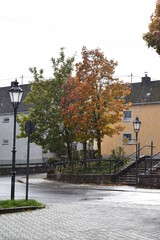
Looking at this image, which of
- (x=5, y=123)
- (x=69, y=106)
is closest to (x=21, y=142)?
(x=5, y=123)

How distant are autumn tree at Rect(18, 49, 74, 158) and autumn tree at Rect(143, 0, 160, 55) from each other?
19.1 metres

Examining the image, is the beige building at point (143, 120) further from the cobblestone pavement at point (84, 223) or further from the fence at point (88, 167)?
the cobblestone pavement at point (84, 223)

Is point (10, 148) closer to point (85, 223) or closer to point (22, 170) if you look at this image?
point (22, 170)

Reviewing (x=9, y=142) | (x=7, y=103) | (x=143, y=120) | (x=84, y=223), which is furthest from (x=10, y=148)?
(x=84, y=223)

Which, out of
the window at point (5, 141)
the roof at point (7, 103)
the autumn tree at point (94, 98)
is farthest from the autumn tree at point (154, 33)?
the window at point (5, 141)

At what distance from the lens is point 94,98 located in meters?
30.9

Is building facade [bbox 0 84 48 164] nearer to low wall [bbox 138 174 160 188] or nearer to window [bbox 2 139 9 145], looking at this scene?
window [bbox 2 139 9 145]

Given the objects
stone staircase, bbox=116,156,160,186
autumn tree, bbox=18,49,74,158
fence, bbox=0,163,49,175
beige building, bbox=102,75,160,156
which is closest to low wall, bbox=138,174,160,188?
stone staircase, bbox=116,156,160,186

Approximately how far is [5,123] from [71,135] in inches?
767

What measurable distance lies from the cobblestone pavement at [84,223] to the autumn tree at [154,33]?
5.22 metres

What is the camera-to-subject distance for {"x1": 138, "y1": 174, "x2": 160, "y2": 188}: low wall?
25414 mm

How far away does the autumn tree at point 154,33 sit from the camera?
14.8 metres

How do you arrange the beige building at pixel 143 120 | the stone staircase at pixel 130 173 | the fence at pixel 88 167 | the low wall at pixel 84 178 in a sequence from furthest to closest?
the beige building at pixel 143 120 < the fence at pixel 88 167 < the low wall at pixel 84 178 < the stone staircase at pixel 130 173

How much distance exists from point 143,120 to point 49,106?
13.1m
